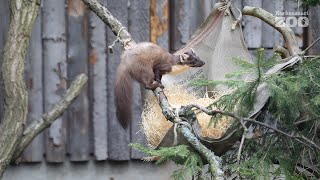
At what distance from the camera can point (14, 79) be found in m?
3.56

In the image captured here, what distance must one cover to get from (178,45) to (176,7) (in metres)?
0.23

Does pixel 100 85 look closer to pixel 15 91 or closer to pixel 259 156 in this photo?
pixel 15 91

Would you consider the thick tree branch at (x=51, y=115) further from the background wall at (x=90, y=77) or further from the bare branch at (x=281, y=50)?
the bare branch at (x=281, y=50)

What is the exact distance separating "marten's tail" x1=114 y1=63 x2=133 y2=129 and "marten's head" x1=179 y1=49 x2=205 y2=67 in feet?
1.18

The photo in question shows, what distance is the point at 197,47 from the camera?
3.22 metres

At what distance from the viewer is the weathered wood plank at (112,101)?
428cm

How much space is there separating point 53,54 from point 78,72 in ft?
0.59

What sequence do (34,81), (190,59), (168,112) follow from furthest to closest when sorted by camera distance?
(34,81), (190,59), (168,112)

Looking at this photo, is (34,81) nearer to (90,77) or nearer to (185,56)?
(90,77)

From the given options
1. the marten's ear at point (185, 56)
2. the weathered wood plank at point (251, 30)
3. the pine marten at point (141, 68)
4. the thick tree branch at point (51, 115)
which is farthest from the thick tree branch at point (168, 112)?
the weathered wood plank at point (251, 30)

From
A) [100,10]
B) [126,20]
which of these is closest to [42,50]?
[126,20]

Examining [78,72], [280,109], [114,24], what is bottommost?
[280,109]

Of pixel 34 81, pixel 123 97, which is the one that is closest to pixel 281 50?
pixel 123 97

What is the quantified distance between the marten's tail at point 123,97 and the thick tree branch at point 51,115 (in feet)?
3.60
